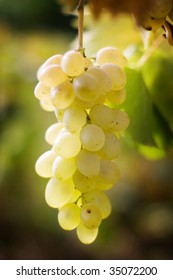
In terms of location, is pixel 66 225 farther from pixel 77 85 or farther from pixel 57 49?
pixel 57 49

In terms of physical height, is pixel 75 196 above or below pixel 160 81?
below

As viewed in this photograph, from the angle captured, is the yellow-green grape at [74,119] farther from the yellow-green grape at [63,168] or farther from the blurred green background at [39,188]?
the blurred green background at [39,188]

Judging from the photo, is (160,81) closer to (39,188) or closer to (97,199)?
(97,199)

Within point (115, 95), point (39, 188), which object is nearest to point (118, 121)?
point (115, 95)

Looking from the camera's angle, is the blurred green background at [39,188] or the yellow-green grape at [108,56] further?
the blurred green background at [39,188]

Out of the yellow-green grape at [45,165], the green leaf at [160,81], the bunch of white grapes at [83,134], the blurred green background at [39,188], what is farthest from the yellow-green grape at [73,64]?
the blurred green background at [39,188]

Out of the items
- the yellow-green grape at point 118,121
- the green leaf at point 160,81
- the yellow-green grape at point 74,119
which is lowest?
the yellow-green grape at point 74,119
